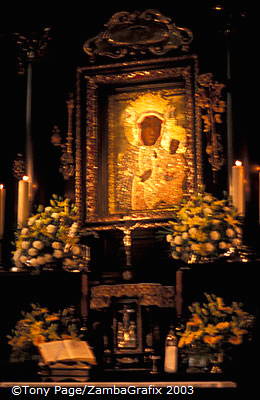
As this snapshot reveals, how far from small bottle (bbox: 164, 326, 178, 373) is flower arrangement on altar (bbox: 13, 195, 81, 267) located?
1037mm

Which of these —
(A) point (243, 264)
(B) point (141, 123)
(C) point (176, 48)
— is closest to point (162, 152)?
(B) point (141, 123)

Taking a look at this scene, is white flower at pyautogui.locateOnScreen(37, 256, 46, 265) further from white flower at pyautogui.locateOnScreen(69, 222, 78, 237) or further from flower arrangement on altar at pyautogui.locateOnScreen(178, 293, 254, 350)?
flower arrangement on altar at pyautogui.locateOnScreen(178, 293, 254, 350)

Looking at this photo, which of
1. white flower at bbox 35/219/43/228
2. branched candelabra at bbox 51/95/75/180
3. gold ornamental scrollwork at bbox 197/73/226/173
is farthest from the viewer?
branched candelabra at bbox 51/95/75/180

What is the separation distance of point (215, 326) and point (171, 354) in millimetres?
378

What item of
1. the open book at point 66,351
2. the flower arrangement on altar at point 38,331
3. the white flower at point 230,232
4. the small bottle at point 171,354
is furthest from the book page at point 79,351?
the white flower at point 230,232

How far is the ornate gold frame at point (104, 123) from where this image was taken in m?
7.38

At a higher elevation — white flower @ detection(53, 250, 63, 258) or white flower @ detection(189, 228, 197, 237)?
white flower @ detection(189, 228, 197, 237)

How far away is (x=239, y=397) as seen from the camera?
588 cm

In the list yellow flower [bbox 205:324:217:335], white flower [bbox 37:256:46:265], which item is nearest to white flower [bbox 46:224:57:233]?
white flower [bbox 37:256:46:265]

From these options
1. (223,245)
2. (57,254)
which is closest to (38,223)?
(57,254)

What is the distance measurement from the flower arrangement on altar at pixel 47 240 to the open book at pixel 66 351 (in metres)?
0.81

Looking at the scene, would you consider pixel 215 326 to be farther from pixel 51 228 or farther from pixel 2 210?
pixel 2 210

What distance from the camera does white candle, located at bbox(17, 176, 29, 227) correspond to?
7.34 metres

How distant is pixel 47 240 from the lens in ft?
23.4
